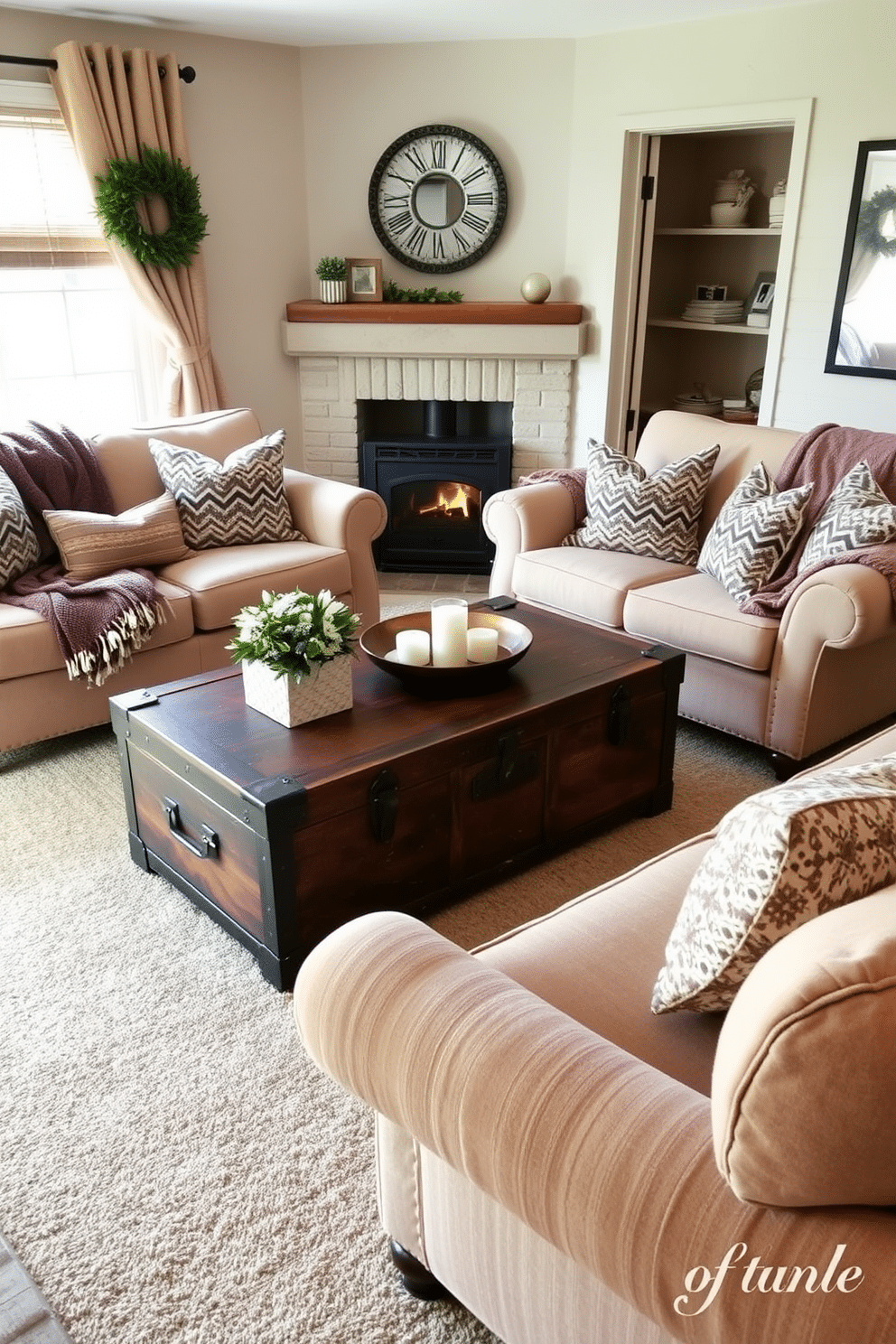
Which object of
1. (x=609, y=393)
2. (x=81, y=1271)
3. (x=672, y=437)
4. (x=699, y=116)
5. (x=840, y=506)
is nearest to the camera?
(x=81, y=1271)

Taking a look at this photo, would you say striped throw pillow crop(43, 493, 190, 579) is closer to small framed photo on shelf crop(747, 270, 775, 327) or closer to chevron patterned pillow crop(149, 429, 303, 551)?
chevron patterned pillow crop(149, 429, 303, 551)

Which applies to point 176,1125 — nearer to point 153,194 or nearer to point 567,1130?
point 567,1130

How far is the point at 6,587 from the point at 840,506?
2542mm

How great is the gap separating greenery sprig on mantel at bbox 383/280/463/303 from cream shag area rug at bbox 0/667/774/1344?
309 cm

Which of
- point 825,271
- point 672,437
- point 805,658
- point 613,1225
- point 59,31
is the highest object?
point 59,31

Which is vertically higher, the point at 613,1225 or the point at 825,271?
the point at 825,271

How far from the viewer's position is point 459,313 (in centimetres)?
484

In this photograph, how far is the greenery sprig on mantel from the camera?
4922 millimetres

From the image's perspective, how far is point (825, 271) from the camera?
4.27 meters

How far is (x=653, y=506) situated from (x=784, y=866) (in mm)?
2669

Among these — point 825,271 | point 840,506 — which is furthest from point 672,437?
point 825,271

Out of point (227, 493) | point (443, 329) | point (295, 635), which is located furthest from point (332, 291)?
point (295, 635)

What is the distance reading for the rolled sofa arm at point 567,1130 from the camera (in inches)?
35.3

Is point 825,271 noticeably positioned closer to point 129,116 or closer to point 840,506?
point 840,506
